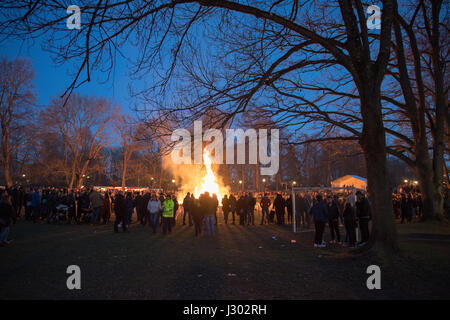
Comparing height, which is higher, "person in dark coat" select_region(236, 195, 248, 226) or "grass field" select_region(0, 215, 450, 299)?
"person in dark coat" select_region(236, 195, 248, 226)

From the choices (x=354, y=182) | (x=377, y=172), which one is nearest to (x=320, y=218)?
(x=377, y=172)

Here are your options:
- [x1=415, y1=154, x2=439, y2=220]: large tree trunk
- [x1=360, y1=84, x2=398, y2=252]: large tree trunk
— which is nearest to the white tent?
[x1=415, y1=154, x2=439, y2=220]: large tree trunk

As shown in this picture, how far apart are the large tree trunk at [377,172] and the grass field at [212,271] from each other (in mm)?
549

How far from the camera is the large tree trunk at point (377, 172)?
721 cm

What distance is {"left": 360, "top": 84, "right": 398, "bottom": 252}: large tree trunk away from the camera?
7.21m

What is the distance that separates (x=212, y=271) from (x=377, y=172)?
4844 millimetres

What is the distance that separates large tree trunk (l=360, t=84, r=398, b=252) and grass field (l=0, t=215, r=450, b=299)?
0.55m

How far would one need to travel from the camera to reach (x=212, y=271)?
21.2 feet

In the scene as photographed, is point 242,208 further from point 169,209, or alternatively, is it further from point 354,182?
point 354,182

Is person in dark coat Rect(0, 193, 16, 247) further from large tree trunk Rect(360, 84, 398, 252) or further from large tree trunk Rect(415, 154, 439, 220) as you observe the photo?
large tree trunk Rect(415, 154, 439, 220)

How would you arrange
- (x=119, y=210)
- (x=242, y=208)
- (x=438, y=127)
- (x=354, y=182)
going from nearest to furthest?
(x=119, y=210) < (x=438, y=127) < (x=242, y=208) < (x=354, y=182)
